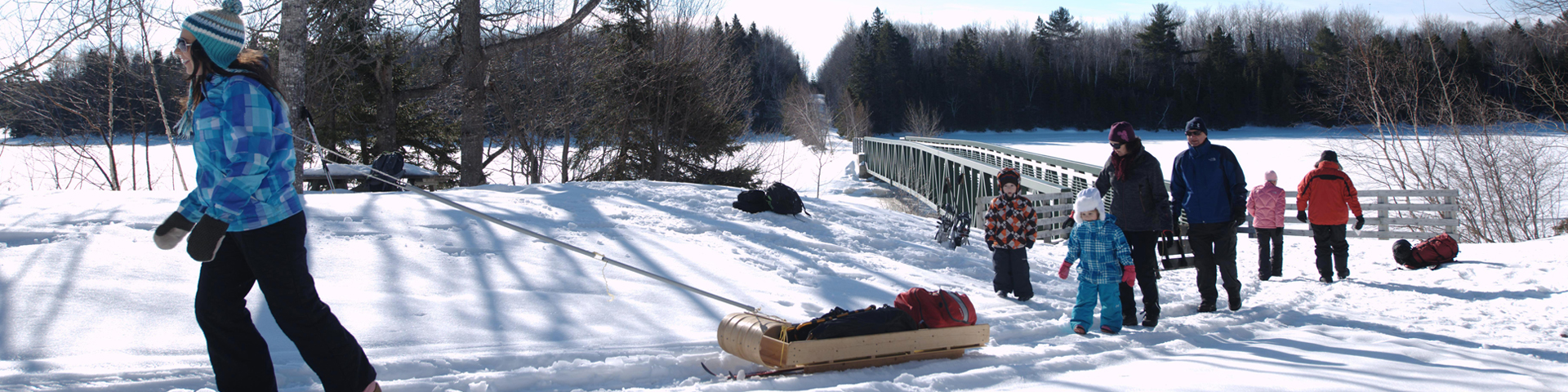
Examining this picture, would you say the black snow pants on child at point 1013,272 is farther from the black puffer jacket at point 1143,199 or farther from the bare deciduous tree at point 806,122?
the bare deciduous tree at point 806,122

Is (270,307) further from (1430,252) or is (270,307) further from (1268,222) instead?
(1430,252)

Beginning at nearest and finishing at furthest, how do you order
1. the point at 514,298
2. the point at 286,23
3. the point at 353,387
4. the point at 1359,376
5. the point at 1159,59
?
the point at 353,387 < the point at 1359,376 < the point at 514,298 < the point at 286,23 < the point at 1159,59

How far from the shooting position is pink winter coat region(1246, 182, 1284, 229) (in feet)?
23.7

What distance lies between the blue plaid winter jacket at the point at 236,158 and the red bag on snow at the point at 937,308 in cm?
274

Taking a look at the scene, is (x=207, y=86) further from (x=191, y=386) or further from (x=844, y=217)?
(x=844, y=217)

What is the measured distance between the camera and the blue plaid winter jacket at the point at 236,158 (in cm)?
230

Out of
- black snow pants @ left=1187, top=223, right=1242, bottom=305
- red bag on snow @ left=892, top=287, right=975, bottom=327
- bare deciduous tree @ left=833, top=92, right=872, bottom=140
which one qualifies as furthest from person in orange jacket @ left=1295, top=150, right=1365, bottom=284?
bare deciduous tree @ left=833, top=92, right=872, bottom=140

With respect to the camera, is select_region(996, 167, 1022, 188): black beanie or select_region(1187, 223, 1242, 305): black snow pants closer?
select_region(1187, 223, 1242, 305): black snow pants

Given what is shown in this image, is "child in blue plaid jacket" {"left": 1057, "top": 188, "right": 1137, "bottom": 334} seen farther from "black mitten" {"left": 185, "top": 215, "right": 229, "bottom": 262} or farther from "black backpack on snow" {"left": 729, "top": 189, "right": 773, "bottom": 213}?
"black backpack on snow" {"left": 729, "top": 189, "right": 773, "bottom": 213}

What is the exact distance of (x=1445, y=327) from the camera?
4.83m

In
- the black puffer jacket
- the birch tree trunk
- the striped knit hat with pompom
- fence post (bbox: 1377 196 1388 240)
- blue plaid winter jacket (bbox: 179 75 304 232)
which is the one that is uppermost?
the birch tree trunk

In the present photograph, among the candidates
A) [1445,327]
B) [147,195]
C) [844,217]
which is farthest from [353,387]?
[844,217]

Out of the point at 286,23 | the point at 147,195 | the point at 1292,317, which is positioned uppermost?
the point at 286,23

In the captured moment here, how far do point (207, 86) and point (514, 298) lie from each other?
7.23 ft
